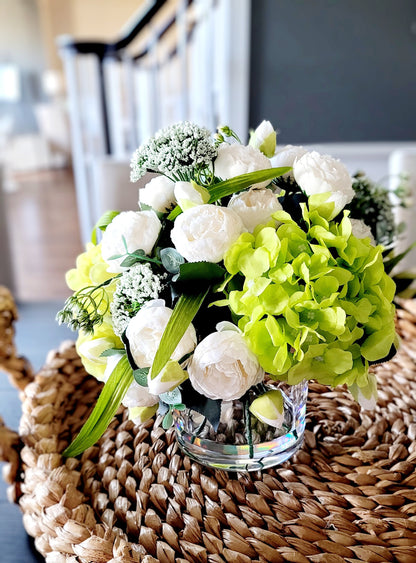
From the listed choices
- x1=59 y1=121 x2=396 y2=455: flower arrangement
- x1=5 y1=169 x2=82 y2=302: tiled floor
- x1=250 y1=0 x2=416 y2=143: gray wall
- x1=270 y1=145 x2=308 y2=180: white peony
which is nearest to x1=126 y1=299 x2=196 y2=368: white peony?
x1=59 y1=121 x2=396 y2=455: flower arrangement

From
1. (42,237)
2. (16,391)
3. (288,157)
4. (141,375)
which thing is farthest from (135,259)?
(42,237)

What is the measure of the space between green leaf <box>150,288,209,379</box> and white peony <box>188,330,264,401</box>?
27mm

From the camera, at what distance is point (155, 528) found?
0.51m

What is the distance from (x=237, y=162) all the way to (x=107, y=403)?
0.93 feet

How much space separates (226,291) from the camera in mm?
496

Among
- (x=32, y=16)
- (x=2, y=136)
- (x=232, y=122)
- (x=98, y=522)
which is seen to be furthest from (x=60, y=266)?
(x=32, y=16)

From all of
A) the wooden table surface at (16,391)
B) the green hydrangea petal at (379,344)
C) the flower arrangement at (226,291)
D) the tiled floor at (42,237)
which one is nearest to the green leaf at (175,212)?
the flower arrangement at (226,291)

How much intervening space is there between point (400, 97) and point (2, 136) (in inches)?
282

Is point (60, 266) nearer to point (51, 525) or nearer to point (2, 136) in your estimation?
point (51, 525)

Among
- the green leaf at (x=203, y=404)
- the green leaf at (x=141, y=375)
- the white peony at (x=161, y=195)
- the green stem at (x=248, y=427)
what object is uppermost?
the white peony at (x=161, y=195)

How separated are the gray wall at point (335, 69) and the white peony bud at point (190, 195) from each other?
2020 mm

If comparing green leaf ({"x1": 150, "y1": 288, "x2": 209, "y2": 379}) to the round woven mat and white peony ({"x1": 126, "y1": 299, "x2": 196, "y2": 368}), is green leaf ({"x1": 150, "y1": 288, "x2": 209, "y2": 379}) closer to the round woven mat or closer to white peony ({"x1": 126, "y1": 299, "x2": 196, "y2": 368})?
white peony ({"x1": 126, "y1": 299, "x2": 196, "y2": 368})

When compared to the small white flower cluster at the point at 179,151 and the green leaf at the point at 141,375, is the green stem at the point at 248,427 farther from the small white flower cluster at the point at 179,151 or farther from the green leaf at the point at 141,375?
the small white flower cluster at the point at 179,151

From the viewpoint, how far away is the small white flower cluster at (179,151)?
494 millimetres
